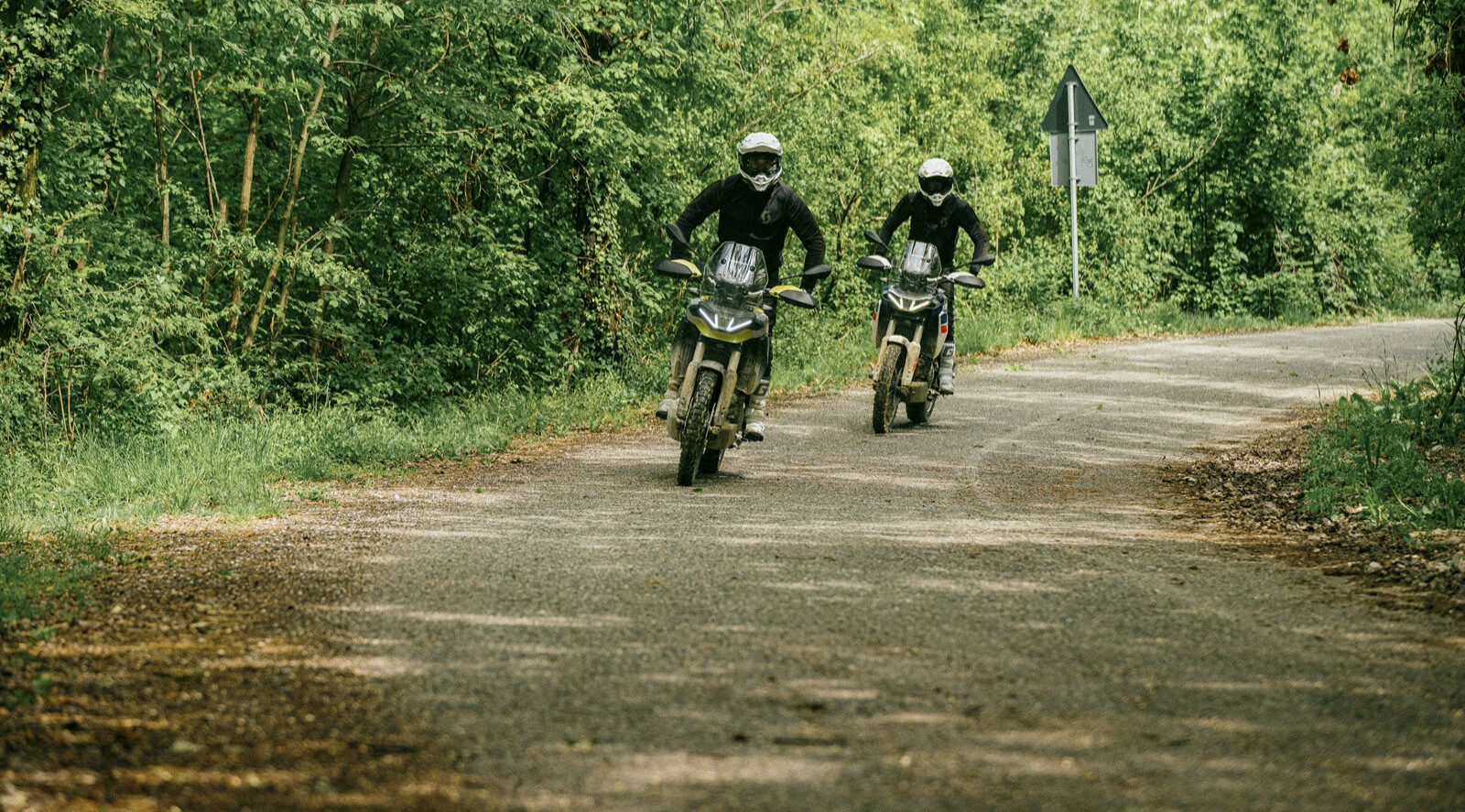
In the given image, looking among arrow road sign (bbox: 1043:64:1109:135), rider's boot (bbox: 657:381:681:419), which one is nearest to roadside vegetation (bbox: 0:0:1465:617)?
arrow road sign (bbox: 1043:64:1109:135)

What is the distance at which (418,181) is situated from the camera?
1627cm

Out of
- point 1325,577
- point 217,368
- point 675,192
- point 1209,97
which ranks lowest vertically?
point 1325,577

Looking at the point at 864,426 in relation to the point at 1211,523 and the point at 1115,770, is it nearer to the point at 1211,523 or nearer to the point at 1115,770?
the point at 1211,523

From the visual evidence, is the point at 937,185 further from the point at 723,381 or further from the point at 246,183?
the point at 246,183

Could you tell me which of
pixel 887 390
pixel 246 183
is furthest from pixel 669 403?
pixel 246 183

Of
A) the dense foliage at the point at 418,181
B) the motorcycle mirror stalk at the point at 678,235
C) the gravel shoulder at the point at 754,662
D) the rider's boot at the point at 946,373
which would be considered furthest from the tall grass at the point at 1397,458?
the motorcycle mirror stalk at the point at 678,235

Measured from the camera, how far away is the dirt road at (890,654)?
12.7ft

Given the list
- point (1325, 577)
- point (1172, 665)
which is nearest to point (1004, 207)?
point (1325, 577)

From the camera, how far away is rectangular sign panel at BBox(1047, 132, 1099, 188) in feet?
74.8

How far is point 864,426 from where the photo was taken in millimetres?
13078

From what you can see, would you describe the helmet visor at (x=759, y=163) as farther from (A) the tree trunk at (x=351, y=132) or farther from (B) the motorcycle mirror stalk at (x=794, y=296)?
(A) the tree trunk at (x=351, y=132)

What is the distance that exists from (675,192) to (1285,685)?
13157 millimetres

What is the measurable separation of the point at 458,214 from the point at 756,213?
666 cm

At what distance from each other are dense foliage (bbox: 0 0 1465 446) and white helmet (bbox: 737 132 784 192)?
15.5 ft
